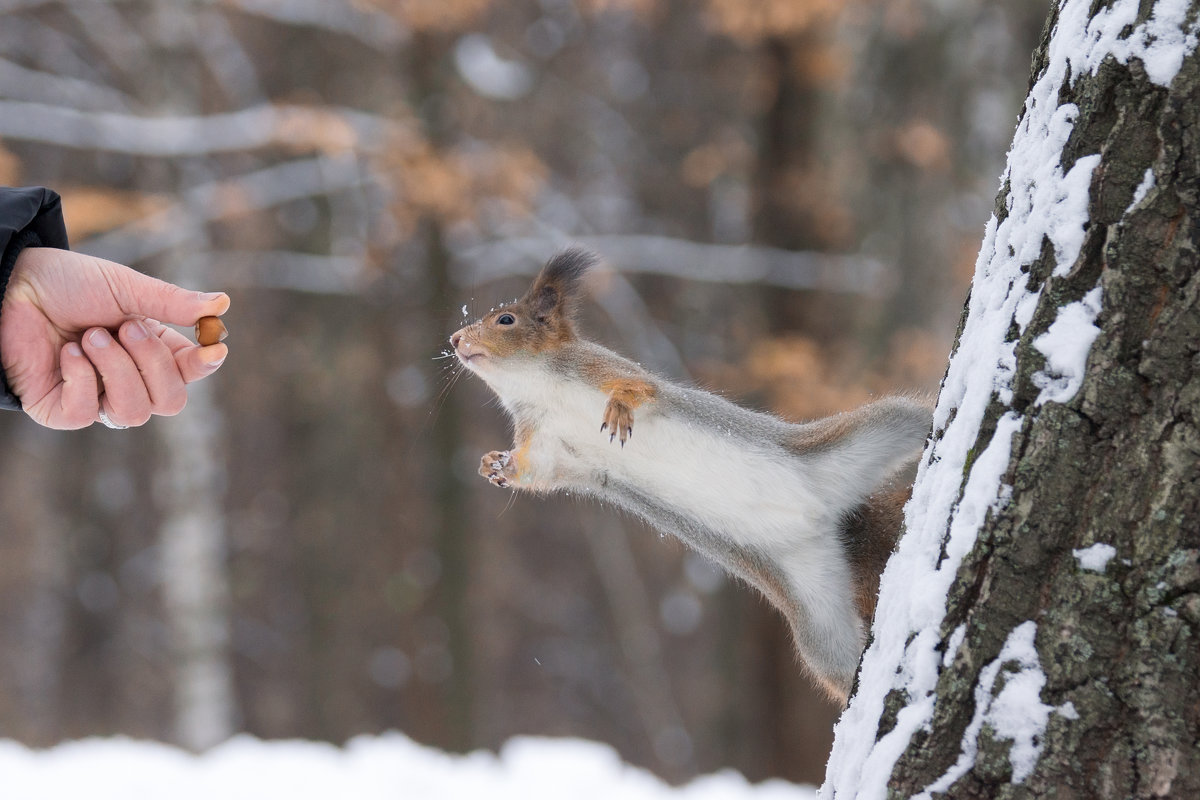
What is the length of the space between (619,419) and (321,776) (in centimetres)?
348

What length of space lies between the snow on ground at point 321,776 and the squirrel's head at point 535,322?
9.34 ft

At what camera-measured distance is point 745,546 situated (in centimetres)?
266

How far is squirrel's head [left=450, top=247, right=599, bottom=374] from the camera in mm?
3150

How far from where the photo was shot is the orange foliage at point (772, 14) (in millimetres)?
6762

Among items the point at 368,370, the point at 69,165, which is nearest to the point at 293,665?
the point at 368,370

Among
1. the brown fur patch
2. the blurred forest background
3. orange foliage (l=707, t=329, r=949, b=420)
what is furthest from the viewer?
the blurred forest background

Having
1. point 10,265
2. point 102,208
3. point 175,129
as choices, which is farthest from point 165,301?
point 175,129

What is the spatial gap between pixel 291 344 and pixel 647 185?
4702 millimetres

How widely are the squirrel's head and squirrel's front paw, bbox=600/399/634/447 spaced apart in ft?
1.74

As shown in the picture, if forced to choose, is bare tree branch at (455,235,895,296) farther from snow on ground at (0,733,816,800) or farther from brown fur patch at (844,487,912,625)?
brown fur patch at (844,487,912,625)

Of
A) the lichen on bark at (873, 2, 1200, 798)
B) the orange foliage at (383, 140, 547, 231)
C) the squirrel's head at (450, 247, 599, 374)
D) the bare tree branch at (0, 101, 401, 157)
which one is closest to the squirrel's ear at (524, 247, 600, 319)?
the squirrel's head at (450, 247, 599, 374)

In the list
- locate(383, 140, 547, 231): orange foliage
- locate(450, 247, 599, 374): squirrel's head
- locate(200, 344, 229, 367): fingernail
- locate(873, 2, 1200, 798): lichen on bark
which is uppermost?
locate(383, 140, 547, 231): orange foliage

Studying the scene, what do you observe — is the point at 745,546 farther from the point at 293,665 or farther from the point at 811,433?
the point at 293,665

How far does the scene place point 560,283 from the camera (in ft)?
10.7
